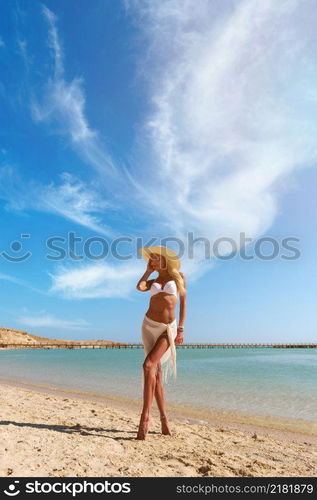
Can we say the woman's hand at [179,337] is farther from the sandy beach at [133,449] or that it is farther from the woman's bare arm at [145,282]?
the sandy beach at [133,449]

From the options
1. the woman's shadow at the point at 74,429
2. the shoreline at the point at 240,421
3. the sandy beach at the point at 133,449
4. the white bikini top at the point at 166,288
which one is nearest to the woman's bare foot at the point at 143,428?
the sandy beach at the point at 133,449

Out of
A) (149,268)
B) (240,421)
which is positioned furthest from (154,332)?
(240,421)

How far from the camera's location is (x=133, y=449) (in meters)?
4.75

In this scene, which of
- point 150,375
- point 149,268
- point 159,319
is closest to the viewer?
point 150,375

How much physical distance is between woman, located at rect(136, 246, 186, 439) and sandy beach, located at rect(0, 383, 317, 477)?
2.39 feet

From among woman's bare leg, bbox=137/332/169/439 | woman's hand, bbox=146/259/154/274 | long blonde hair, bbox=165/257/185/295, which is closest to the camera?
woman's bare leg, bbox=137/332/169/439

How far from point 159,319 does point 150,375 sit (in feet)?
2.75

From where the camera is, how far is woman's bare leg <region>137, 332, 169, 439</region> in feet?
17.1

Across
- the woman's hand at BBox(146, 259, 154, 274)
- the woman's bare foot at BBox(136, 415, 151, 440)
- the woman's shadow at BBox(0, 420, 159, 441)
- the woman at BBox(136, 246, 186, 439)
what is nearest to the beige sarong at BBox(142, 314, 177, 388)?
the woman at BBox(136, 246, 186, 439)

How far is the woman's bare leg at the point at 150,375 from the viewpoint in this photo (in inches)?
205

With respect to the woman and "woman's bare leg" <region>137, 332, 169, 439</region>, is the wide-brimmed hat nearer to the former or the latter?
the woman

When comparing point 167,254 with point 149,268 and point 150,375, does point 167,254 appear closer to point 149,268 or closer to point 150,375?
point 149,268
